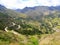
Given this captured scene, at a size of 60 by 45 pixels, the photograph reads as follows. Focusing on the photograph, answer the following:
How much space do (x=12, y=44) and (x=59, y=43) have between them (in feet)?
185

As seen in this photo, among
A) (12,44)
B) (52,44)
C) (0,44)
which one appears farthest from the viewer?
(52,44)

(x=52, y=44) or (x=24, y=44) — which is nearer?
(x=24, y=44)

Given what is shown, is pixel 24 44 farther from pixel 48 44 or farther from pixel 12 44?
pixel 48 44

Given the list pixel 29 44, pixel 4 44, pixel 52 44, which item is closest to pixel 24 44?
pixel 29 44

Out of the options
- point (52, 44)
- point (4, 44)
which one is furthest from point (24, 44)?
point (52, 44)

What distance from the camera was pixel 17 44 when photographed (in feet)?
588

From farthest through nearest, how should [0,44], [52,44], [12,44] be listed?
[52,44]
[12,44]
[0,44]

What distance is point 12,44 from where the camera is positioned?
584ft

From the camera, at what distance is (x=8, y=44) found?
176500 millimetres

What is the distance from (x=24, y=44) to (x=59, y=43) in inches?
1729

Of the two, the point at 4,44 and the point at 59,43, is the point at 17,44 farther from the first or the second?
the point at 59,43

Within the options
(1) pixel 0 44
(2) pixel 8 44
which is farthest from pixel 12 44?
(1) pixel 0 44

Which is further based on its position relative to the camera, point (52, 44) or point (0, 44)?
point (52, 44)

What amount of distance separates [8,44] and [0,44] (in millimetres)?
12352
